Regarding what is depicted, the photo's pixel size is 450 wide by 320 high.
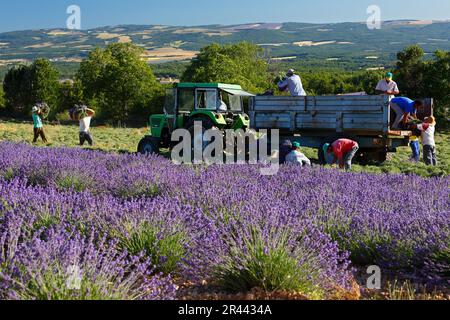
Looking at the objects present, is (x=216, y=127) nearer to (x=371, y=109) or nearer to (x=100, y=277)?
(x=371, y=109)

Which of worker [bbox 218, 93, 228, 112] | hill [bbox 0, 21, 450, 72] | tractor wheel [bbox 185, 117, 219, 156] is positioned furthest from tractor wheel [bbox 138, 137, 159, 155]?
hill [bbox 0, 21, 450, 72]

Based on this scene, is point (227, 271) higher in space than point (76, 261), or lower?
lower

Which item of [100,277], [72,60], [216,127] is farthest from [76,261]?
[72,60]

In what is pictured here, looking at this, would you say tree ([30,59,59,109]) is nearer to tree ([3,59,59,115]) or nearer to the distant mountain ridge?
tree ([3,59,59,115])

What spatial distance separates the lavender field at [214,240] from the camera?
2934 millimetres

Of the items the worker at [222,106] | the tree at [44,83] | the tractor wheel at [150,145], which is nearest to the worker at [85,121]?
the tractor wheel at [150,145]

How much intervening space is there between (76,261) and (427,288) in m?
2.17

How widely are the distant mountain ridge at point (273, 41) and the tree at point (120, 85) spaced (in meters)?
21.9

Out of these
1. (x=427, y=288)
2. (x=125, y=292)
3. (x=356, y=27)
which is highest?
(x=356, y=27)

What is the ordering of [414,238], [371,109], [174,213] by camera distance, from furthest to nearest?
[371,109]
[174,213]
[414,238]

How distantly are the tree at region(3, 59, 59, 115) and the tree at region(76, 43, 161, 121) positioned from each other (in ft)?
11.2

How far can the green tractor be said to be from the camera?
39.0ft

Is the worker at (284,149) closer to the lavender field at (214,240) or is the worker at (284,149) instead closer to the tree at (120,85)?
the lavender field at (214,240)

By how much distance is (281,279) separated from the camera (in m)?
3.19
